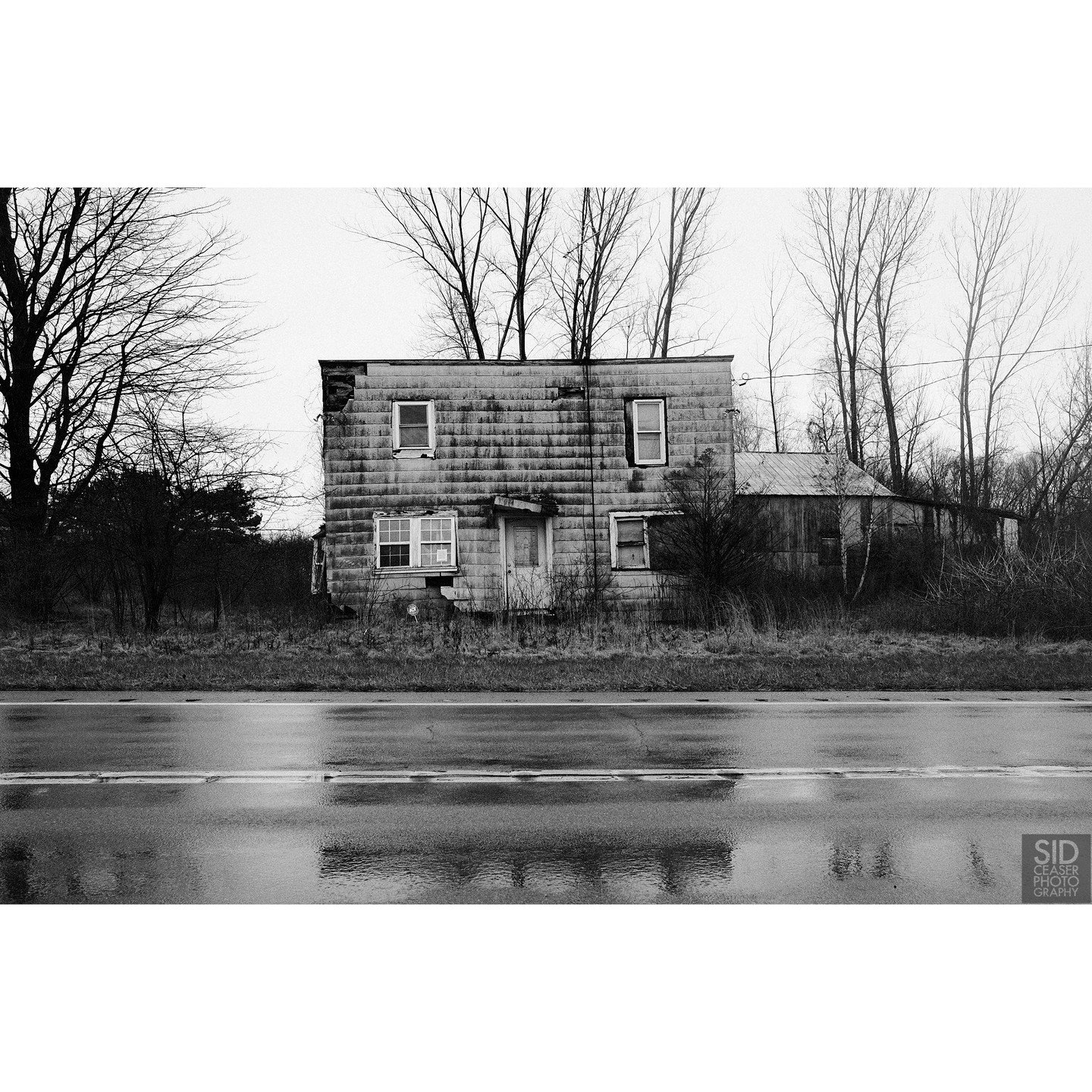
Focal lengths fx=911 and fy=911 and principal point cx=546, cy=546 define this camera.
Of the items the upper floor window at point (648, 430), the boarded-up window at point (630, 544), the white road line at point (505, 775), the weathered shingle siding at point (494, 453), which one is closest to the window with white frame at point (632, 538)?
the boarded-up window at point (630, 544)

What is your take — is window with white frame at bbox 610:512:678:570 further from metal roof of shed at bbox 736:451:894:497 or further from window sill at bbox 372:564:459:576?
metal roof of shed at bbox 736:451:894:497

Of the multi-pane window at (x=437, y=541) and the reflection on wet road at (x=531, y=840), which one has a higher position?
the multi-pane window at (x=437, y=541)

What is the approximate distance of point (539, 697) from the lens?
11.8m

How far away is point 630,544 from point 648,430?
3.05 meters

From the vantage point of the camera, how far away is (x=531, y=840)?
5859 millimetres

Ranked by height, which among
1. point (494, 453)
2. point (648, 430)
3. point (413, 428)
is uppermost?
point (413, 428)

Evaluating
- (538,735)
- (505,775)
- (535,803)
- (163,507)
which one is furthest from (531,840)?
(163,507)

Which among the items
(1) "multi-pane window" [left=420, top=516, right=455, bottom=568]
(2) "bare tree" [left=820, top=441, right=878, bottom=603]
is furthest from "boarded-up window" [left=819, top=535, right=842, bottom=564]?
(1) "multi-pane window" [left=420, top=516, right=455, bottom=568]

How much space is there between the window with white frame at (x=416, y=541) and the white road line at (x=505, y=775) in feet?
52.3

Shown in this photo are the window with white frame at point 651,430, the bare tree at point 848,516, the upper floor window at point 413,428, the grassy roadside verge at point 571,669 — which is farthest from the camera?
the bare tree at point 848,516

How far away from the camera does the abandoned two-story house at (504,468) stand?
77.4 ft

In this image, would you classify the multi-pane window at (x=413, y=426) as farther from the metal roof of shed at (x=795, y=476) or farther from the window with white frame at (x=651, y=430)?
the metal roof of shed at (x=795, y=476)

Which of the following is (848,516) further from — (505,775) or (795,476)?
(505,775)

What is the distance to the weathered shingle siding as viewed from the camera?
77.4ft
